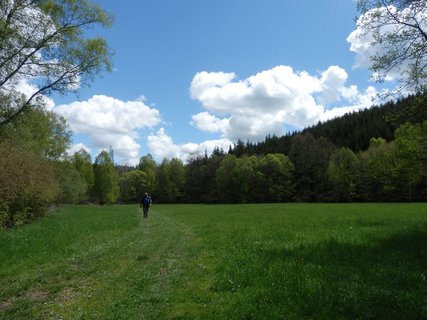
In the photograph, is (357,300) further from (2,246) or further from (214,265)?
(2,246)

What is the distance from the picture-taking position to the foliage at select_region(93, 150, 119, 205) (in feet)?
328

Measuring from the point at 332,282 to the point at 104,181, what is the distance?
9586 centimetres

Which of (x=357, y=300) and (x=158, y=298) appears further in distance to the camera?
(x=158, y=298)

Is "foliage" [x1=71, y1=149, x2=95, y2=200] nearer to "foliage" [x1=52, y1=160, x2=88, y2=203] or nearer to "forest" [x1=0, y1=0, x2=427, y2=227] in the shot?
"forest" [x1=0, y1=0, x2=427, y2=227]

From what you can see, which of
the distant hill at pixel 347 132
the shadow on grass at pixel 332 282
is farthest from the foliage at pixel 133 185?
the shadow on grass at pixel 332 282

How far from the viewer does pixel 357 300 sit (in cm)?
821

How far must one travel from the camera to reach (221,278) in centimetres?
1068

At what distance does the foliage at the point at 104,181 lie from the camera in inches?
3942

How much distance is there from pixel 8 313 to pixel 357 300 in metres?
7.54

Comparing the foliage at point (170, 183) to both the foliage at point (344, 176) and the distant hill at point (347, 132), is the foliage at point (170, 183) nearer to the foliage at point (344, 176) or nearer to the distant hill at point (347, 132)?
the distant hill at point (347, 132)

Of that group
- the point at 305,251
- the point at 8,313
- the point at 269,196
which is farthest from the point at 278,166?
the point at 8,313

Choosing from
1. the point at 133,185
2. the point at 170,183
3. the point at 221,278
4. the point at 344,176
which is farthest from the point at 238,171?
the point at 221,278

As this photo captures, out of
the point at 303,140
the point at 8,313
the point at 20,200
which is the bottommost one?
the point at 8,313

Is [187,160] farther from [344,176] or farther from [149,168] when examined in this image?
[344,176]
